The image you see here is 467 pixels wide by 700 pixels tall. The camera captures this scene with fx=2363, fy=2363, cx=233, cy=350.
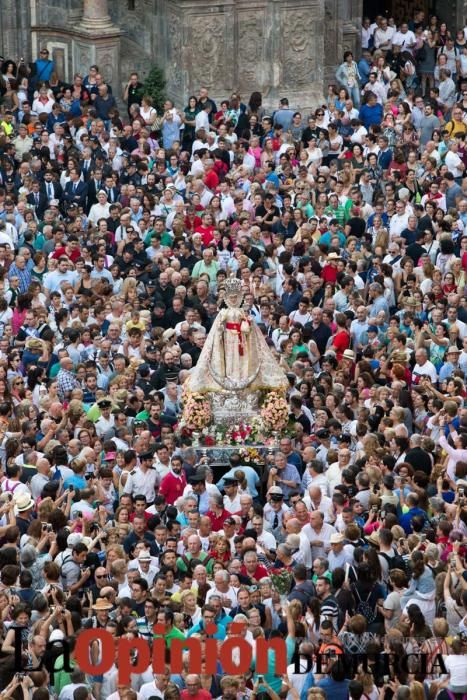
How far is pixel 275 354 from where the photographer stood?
27891 mm

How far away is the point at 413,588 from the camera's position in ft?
70.9

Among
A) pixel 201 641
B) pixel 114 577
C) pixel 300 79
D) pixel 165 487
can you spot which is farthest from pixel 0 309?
pixel 300 79

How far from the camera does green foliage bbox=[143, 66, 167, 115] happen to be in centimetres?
3859

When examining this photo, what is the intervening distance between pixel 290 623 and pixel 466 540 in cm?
254

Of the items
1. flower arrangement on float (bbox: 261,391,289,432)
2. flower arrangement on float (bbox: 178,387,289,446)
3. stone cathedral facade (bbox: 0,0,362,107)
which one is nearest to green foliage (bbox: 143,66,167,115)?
stone cathedral facade (bbox: 0,0,362,107)

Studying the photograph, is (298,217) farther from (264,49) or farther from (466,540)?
(466,540)

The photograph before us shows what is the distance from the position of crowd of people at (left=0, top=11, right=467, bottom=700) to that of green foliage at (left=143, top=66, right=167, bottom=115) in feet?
0.44

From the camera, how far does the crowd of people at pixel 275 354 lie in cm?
2083

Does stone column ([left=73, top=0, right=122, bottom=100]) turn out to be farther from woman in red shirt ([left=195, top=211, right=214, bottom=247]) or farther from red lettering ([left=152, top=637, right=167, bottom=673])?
red lettering ([left=152, top=637, right=167, bottom=673])

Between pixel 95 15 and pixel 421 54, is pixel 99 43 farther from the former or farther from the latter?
pixel 421 54

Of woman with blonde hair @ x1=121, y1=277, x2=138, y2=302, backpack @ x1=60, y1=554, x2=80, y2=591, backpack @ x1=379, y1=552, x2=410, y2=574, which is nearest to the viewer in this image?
backpack @ x1=60, y1=554, x2=80, y2=591

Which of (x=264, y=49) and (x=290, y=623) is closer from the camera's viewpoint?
(x=290, y=623)

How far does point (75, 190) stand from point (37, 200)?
69 cm

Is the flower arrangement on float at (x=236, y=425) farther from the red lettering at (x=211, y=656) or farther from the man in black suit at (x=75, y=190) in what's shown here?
the man in black suit at (x=75, y=190)
